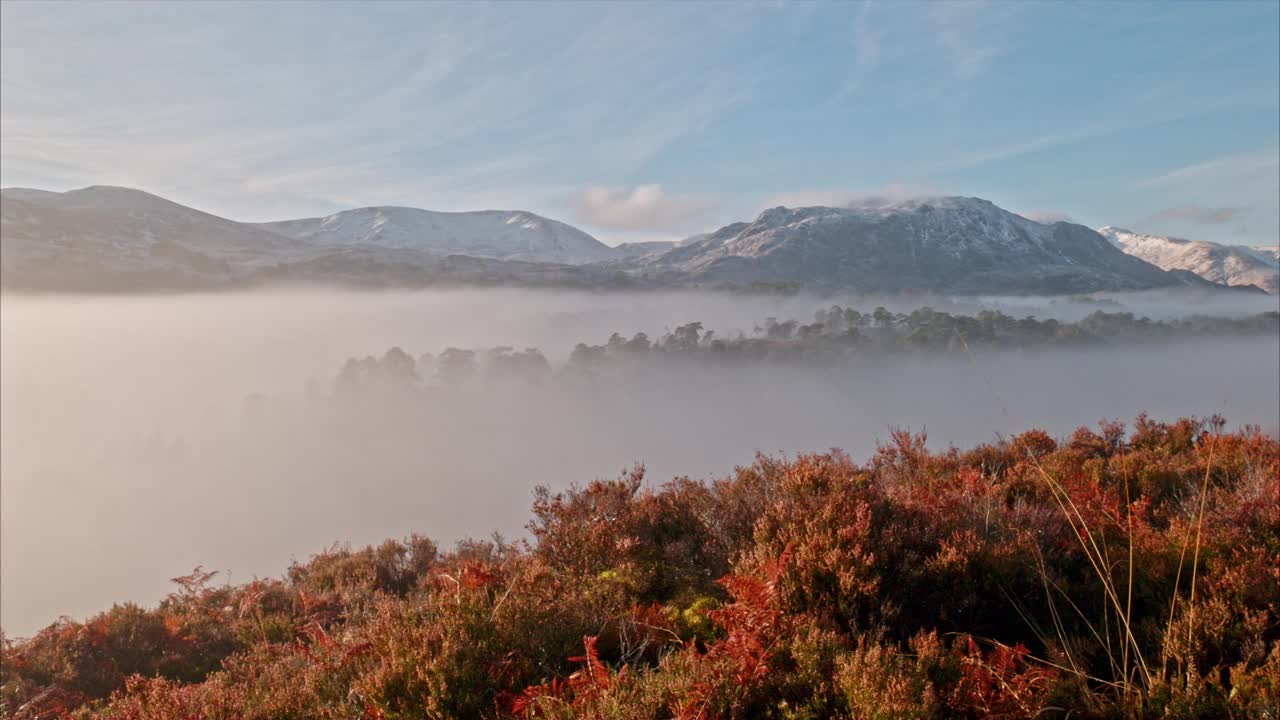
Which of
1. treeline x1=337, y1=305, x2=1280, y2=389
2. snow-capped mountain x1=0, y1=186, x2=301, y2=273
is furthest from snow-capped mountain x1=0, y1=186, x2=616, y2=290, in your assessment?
treeline x1=337, y1=305, x2=1280, y2=389

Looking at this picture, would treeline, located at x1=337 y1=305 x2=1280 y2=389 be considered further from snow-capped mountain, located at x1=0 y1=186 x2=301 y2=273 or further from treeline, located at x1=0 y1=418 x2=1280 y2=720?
treeline, located at x1=0 y1=418 x2=1280 y2=720

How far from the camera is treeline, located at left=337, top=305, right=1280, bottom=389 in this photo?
393 ft

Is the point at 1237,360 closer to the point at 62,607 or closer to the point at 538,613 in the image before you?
the point at 538,613

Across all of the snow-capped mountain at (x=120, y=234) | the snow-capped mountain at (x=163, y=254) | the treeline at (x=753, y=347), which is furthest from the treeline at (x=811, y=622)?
the snow-capped mountain at (x=120, y=234)

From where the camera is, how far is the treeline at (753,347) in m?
120

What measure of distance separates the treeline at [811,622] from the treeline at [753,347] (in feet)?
372

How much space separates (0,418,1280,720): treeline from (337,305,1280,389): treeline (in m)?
113

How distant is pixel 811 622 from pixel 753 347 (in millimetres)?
123925

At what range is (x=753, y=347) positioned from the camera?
126 m

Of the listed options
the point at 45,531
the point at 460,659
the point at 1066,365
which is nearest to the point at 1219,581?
the point at 460,659

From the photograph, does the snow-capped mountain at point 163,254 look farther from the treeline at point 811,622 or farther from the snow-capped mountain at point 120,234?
the treeline at point 811,622

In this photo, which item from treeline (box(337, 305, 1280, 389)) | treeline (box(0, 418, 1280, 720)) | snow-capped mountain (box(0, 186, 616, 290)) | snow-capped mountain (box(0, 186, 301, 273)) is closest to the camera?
treeline (box(0, 418, 1280, 720))

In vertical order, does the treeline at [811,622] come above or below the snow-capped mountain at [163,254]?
below

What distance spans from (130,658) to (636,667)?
6719 millimetres
